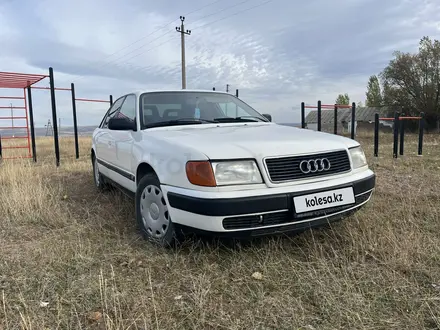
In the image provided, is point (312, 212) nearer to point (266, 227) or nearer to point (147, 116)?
point (266, 227)

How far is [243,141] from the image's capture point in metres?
2.63

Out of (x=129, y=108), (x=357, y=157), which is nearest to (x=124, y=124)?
(x=129, y=108)

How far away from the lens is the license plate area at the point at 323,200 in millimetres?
2410

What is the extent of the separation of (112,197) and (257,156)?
10.1ft

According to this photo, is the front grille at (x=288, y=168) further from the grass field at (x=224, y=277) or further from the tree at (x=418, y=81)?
the tree at (x=418, y=81)

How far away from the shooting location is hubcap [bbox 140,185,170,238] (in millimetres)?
2803

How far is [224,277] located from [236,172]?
0.73m

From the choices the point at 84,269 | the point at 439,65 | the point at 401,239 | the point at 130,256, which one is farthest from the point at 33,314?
the point at 439,65

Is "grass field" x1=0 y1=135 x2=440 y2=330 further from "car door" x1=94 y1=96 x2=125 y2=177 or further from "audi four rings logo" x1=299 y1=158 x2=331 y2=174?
"car door" x1=94 y1=96 x2=125 y2=177

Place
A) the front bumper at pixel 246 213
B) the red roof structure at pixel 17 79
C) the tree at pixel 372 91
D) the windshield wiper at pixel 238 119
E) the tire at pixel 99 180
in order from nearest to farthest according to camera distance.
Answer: the front bumper at pixel 246 213 → the windshield wiper at pixel 238 119 → the tire at pixel 99 180 → the red roof structure at pixel 17 79 → the tree at pixel 372 91

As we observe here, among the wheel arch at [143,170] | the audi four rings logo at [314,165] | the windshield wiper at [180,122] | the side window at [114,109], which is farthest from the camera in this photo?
the side window at [114,109]

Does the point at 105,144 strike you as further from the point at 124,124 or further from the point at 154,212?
the point at 154,212

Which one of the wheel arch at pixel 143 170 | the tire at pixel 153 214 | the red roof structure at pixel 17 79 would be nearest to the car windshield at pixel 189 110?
the wheel arch at pixel 143 170

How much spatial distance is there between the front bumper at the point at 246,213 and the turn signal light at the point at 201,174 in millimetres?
106
